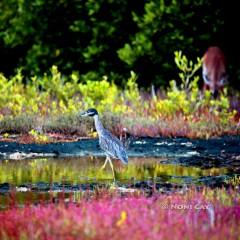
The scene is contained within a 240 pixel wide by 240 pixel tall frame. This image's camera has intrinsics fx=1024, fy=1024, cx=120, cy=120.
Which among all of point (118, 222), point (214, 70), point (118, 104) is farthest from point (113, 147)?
point (214, 70)

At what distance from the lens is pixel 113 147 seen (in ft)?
50.1

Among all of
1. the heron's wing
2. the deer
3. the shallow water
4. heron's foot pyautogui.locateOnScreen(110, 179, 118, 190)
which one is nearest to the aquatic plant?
the shallow water

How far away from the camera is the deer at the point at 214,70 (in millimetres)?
26625

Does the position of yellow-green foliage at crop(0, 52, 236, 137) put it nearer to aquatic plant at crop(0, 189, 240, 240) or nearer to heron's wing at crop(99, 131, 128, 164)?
heron's wing at crop(99, 131, 128, 164)

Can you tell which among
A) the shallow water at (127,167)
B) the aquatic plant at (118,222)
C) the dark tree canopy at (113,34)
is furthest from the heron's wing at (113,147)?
the dark tree canopy at (113,34)

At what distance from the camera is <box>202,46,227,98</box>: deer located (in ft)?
87.4

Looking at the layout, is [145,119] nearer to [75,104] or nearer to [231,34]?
[75,104]

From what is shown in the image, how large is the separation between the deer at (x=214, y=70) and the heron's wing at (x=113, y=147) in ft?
36.6

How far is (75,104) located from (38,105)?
3.70ft

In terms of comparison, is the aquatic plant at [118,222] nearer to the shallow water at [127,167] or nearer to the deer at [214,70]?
the shallow water at [127,167]

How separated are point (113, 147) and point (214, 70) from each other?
465 inches

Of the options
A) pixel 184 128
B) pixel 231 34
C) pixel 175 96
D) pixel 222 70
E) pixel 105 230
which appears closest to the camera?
pixel 105 230

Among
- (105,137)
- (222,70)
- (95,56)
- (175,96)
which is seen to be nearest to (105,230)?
(105,137)

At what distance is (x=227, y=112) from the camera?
2300 cm
